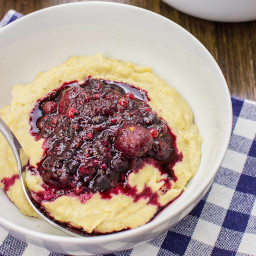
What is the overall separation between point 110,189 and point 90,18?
135 centimetres

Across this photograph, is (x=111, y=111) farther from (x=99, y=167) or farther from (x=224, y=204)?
(x=224, y=204)

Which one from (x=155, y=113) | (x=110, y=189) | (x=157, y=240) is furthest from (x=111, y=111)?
(x=157, y=240)

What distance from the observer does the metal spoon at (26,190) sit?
8.78 feet

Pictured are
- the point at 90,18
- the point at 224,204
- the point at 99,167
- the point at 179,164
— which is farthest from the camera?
the point at 90,18

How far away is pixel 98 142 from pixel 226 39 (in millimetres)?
1814

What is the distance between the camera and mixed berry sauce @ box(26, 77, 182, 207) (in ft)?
8.79

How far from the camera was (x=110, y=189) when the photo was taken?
8.87 feet

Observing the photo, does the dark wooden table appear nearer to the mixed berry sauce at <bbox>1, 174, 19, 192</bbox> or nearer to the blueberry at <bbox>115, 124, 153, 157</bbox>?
the blueberry at <bbox>115, 124, 153, 157</bbox>

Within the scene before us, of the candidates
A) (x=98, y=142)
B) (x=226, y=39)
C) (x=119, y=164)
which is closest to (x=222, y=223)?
(x=119, y=164)

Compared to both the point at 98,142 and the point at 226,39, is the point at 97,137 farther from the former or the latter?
the point at 226,39

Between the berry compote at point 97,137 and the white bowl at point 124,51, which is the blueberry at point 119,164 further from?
the white bowl at point 124,51

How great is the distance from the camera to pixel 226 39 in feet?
12.8

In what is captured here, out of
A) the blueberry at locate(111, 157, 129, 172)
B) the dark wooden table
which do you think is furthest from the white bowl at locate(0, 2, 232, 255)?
the dark wooden table

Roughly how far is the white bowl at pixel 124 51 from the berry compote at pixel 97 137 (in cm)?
33
